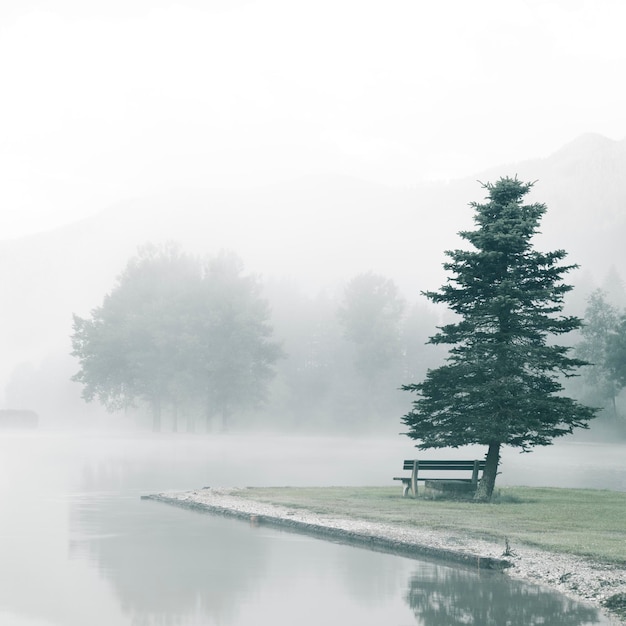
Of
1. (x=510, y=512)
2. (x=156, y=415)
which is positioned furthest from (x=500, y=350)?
(x=156, y=415)

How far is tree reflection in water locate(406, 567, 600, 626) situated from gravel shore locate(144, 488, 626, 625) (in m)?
0.43

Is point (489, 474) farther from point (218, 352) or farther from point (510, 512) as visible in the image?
point (218, 352)

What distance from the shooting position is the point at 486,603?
15109 millimetres

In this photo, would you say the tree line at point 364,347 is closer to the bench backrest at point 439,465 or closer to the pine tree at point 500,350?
the pine tree at point 500,350

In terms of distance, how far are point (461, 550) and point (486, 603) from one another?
13.8 ft

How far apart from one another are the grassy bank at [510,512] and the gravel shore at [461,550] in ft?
2.24

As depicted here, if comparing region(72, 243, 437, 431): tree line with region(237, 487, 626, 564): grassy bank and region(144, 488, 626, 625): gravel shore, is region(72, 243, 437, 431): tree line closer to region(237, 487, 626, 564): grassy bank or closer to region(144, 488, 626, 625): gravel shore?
region(237, 487, 626, 564): grassy bank

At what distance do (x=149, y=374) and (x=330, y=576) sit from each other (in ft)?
285

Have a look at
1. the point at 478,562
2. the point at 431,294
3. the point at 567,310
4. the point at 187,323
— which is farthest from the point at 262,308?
the point at 478,562

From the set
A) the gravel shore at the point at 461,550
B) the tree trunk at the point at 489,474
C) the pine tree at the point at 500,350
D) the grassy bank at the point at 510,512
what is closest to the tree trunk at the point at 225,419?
the grassy bank at the point at 510,512

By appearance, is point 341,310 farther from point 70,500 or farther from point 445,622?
point 445,622

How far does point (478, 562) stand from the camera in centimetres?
1838

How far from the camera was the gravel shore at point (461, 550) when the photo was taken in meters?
16.3

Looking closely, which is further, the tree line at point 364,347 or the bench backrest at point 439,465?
the bench backrest at point 439,465
